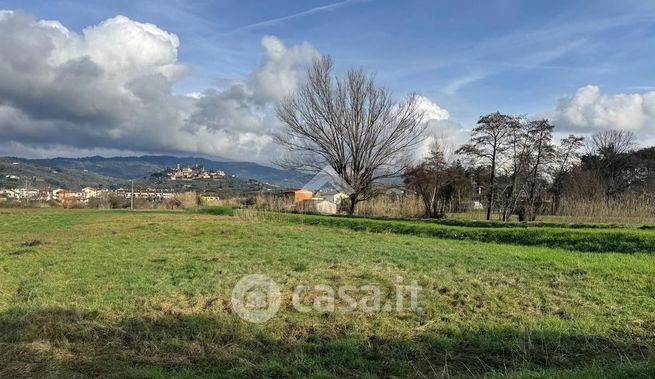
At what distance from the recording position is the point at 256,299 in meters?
6.75

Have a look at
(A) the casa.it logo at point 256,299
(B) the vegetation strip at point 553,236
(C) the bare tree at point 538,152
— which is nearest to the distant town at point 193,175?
(C) the bare tree at point 538,152

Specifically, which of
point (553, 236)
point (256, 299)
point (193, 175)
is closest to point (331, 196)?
point (553, 236)

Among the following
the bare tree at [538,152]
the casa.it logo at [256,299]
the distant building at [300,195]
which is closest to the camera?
the casa.it logo at [256,299]

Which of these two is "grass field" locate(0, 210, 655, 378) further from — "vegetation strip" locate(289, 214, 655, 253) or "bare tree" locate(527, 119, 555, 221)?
"bare tree" locate(527, 119, 555, 221)

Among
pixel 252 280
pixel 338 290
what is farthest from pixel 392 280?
pixel 252 280

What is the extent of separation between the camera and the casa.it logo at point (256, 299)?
6.06 m

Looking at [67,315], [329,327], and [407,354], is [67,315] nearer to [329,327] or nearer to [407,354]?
[329,327]

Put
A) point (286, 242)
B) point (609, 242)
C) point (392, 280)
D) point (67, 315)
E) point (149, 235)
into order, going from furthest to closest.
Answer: point (149, 235) < point (286, 242) < point (609, 242) < point (392, 280) < point (67, 315)

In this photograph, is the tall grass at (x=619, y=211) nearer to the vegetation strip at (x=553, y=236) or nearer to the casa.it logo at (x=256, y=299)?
the vegetation strip at (x=553, y=236)

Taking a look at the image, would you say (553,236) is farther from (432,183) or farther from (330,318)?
(432,183)

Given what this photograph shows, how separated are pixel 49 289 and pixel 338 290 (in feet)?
13.8

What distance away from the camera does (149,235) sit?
16.1 meters

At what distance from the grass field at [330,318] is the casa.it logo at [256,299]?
0.43ft

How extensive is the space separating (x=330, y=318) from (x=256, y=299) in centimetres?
129
